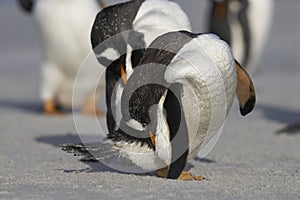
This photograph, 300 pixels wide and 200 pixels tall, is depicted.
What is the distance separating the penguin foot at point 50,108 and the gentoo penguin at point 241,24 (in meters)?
2.36

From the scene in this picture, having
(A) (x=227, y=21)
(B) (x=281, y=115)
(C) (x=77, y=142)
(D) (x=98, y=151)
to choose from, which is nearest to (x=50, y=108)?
(B) (x=281, y=115)

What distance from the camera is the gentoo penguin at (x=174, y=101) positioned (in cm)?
385

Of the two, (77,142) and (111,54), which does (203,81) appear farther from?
(77,142)

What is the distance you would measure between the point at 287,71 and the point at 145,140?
8751 millimetres

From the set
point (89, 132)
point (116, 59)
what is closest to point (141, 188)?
point (116, 59)

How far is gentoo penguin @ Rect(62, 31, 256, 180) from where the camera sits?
3854mm

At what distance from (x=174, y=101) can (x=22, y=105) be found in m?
5.82

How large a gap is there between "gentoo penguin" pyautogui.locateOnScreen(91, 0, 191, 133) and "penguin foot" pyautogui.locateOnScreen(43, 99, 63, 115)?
3.99 metres

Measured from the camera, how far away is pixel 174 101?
12.7 ft

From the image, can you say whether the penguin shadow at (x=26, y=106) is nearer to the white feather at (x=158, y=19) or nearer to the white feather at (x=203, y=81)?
the white feather at (x=158, y=19)

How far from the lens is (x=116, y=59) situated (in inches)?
171

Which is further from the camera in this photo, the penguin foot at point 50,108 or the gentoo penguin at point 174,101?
the penguin foot at point 50,108

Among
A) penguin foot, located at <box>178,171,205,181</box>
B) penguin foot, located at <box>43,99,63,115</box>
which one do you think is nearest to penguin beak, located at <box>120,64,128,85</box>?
penguin foot, located at <box>178,171,205,181</box>

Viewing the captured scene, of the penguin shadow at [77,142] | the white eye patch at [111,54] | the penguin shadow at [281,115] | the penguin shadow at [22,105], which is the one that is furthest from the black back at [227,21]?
the white eye patch at [111,54]
